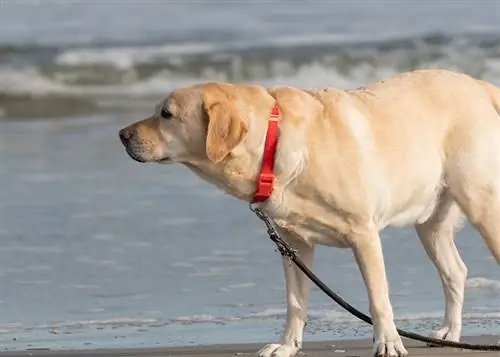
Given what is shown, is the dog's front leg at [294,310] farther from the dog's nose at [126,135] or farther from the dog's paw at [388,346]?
the dog's nose at [126,135]

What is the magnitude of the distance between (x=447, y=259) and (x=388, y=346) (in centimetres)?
95

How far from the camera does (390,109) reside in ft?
17.8

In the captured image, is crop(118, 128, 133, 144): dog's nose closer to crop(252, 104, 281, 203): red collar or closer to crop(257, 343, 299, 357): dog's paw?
crop(252, 104, 281, 203): red collar

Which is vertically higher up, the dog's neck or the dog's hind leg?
the dog's neck

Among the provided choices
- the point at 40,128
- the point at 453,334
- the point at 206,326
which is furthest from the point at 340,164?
the point at 40,128

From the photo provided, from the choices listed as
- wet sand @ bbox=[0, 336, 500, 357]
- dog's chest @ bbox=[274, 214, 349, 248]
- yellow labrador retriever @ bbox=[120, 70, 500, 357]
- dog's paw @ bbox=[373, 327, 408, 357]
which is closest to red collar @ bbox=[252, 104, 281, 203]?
yellow labrador retriever @ bbox=[120, 70, 500, 357]

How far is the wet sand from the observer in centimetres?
554

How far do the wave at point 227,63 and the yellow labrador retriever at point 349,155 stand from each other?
944 cm

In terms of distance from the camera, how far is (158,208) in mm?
8688

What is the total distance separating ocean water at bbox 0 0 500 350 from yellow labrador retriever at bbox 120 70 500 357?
0.95m

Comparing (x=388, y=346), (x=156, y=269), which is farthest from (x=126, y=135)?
(x=156, y=269)

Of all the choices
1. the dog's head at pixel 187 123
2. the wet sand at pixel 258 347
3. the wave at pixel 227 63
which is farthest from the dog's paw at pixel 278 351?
the wave at pixel 227 63

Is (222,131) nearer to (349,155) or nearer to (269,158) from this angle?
(269,158)

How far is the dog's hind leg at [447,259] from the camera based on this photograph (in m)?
5.79
